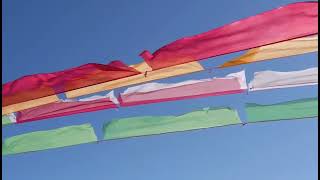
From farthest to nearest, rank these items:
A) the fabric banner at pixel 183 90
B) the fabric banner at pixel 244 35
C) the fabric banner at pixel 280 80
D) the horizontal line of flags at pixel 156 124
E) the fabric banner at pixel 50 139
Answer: the fabric banner at pixel 50 139
the fabric banner at pixel 183 90
the horizontal line of flags at pixel 156 124
the fabric banner at pixel 280 80
the fabric banner at pixel 244 35

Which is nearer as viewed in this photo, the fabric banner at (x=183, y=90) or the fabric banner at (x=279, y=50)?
the fabric banner at (x=279, y=50)

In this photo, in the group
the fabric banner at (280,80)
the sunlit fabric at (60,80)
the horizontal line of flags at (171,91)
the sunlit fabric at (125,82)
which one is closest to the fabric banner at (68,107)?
the horizontal line of flags at (171,91)

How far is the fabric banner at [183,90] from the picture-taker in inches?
218

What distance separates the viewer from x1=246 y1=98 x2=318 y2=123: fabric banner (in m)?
5.33

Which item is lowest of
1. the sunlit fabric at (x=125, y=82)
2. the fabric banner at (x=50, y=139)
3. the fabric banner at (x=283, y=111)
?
the fabric banner at (x=50, y=139)

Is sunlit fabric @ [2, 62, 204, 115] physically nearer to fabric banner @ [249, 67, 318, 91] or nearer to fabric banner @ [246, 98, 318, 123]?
fabric banner @ [249, 67, 318, 91]

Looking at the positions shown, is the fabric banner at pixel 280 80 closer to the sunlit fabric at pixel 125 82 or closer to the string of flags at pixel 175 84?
the string of flags at pixel 175 84

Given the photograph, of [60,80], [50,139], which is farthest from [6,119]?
[60,80]

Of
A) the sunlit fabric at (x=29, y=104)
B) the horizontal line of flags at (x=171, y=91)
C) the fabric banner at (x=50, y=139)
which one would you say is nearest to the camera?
the horizontal line of flags at (x=171, y=91)

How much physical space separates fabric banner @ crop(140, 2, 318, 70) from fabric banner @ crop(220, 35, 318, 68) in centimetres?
21

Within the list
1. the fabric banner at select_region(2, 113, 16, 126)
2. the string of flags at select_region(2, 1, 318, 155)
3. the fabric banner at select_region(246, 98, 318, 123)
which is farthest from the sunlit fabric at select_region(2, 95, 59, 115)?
the fabric banner at select_region(246, 98, 318, 123)

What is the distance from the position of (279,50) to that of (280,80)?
15.9 inches

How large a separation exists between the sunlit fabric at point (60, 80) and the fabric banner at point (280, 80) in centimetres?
127

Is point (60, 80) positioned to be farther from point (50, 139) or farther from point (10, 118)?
point (10, 118)
